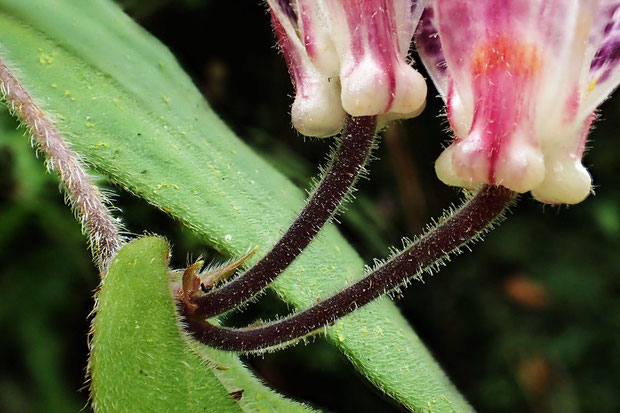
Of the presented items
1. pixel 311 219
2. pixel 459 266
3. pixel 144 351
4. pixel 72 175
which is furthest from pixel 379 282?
pixel 459 266

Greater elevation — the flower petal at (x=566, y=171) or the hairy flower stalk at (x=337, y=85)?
the flower petal at (x=566, y=171)

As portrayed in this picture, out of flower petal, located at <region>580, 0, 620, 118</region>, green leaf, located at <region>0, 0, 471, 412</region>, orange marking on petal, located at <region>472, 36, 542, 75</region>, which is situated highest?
flower petal, located at <region>580, 0, 620, 118</region>

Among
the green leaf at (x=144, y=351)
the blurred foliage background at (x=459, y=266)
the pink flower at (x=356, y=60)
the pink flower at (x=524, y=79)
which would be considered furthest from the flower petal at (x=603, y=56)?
the blurred foliage background at (x=459, y=266)

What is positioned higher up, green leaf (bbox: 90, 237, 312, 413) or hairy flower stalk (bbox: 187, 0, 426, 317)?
hairy flower stalk (bbox: 187, 0, 426, 317)

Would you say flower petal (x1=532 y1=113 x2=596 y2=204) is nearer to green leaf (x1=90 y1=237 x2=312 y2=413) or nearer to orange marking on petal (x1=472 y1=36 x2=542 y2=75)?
orange marking on petal (x1=472 y1=36 x2=542 y2=75)

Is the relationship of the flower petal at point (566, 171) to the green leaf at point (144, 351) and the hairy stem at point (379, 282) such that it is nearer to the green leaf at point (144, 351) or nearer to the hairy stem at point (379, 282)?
Result: the hairy stem at point (379, 282)

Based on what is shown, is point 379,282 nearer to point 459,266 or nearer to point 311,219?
point 311,219

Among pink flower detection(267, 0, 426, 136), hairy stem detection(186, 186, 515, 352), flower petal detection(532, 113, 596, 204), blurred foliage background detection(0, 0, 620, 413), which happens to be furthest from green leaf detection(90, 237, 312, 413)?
blurred foliage background detection(0, 0, 620, 413)
